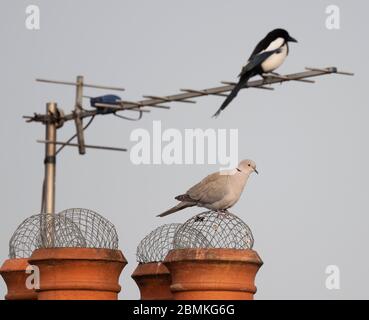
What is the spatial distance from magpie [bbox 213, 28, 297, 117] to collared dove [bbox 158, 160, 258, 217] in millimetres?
1829

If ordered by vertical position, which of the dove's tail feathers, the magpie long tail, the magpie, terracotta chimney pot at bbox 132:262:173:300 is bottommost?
terracotta chimney pot at bbox 132:262:173:300

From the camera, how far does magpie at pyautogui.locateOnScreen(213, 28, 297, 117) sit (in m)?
32.2

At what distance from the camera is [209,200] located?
3331 cm

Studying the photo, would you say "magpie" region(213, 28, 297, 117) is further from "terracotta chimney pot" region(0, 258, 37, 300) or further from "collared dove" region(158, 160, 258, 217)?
"terracotta chimney pot" region(0, 258, 37, 300)

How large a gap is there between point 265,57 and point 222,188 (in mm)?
2514

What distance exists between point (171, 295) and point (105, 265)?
1.49m

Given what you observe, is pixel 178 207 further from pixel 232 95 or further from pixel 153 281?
pixel 232 95

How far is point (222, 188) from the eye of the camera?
33219 millimetres

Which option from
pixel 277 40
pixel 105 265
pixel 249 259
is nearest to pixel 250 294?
pixel 249 259

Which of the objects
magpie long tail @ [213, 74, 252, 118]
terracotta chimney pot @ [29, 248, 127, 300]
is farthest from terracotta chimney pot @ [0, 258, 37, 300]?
magpie long tail @ [213, 74, 252, 118]

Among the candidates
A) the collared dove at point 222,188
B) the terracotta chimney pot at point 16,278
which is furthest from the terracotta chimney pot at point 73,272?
the collared dove at point 222,188

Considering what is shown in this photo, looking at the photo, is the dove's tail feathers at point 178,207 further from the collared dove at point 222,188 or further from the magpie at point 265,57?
the magpie at point 265,57

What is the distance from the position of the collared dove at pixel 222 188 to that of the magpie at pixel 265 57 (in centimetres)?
183
